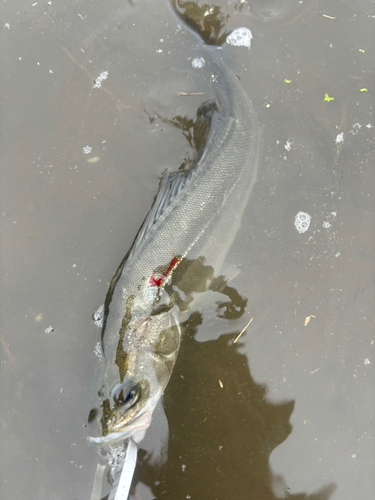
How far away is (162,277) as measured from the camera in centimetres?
302

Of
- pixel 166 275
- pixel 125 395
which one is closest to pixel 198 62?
pixel 166 275

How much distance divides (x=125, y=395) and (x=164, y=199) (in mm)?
1733

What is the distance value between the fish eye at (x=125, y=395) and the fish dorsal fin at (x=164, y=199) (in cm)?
110

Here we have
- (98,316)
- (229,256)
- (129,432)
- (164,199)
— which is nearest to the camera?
(129,432)

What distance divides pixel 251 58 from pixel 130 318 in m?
2.92

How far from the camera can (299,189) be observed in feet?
11.7

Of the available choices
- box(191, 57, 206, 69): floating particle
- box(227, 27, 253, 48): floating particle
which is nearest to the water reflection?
box(191, 57, 206, 69): floating particle

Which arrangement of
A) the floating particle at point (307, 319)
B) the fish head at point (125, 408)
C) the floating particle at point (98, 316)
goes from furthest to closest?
the floating particle at point (307, 319)
the floating particle at point (98, 316)
the fish head at point (125, 408)

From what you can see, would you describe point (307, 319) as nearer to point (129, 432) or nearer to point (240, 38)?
point (129, 432)

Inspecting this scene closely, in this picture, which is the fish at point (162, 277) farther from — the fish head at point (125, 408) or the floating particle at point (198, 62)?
the floating particle at point (198, 62)

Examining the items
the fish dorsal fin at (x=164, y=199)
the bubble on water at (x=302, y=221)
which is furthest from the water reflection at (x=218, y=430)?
the bubble on water at (x=302, y=221)

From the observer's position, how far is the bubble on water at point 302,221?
355 cm

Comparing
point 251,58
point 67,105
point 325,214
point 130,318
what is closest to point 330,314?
point 325,214

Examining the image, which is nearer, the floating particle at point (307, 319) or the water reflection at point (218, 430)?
the water reflection at point (218, 430)
